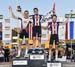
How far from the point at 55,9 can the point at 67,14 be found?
0.65m

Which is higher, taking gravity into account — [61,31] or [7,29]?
[7,29]

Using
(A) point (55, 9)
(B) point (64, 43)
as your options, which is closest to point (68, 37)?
(B) point (64, 43)

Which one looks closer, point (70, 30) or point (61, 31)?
point (61, 31)

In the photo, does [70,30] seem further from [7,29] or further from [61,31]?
[7,29]

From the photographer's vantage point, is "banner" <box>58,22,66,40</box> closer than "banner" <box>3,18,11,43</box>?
Yes

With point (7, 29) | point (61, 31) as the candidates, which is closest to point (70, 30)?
point (61, 31)

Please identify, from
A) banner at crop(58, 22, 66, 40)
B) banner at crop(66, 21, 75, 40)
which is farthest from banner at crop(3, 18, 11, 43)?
banner at crop(66, 21, 75, 40)

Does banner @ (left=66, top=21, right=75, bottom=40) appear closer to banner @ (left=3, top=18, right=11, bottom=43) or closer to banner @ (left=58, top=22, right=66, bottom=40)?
banner @ (left=58, top=22, right=66, bottom=40)

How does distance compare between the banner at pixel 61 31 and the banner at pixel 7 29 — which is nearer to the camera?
the banner at pixel 61 31

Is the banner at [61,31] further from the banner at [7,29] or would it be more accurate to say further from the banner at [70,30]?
the banner at [7,29]

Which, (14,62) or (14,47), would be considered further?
(14,47)

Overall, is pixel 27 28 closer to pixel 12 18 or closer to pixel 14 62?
Result: pixel 12 18

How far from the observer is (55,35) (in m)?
16.2

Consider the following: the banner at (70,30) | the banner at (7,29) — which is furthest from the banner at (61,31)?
the banner at (7,29)
